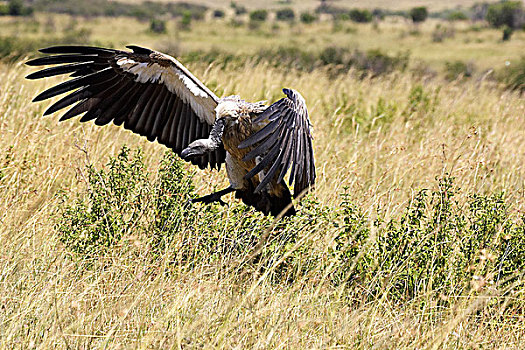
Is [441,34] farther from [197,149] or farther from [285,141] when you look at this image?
[285,141]

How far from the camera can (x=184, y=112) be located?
14.3ft

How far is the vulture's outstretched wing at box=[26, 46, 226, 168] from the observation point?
4031 mm

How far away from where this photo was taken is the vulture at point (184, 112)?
3483 mm

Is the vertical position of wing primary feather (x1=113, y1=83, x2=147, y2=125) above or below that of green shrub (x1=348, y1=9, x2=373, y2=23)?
above

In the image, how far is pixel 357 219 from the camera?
12.7 ft

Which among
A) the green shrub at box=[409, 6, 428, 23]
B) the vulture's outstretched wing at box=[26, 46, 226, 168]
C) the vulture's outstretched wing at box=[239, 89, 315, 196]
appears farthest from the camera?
the green shrub at box=[409, 6, 428, 23]

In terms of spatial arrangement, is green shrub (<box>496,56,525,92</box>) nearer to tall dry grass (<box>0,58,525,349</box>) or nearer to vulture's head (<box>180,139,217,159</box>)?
tall dry grass (<box>0,58,525,349</box>)

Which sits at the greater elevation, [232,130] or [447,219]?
[232,130]

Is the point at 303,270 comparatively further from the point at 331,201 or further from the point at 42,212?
the point at 42,212

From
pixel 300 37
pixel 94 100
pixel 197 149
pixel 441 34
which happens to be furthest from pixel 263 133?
pixel 441 34

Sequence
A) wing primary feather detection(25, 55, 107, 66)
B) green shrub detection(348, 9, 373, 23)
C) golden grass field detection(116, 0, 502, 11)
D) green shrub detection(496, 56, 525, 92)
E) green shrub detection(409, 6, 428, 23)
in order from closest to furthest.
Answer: wing primary feather detection(25, 55, 107, 66) → green shrub detection(496, 56, 525, 92) → green shrub detection(409, 6, 428, 23) → green shrub detection(348, 9, 373, 23) → golden grass field detection(116, 0, 502, 11)

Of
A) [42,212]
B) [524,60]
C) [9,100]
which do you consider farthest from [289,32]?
[42,212]

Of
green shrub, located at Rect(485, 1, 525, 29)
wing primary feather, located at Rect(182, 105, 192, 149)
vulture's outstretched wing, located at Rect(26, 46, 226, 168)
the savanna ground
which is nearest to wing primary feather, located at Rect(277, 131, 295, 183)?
the savanna ground

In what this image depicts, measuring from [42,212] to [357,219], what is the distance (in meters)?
2.31
